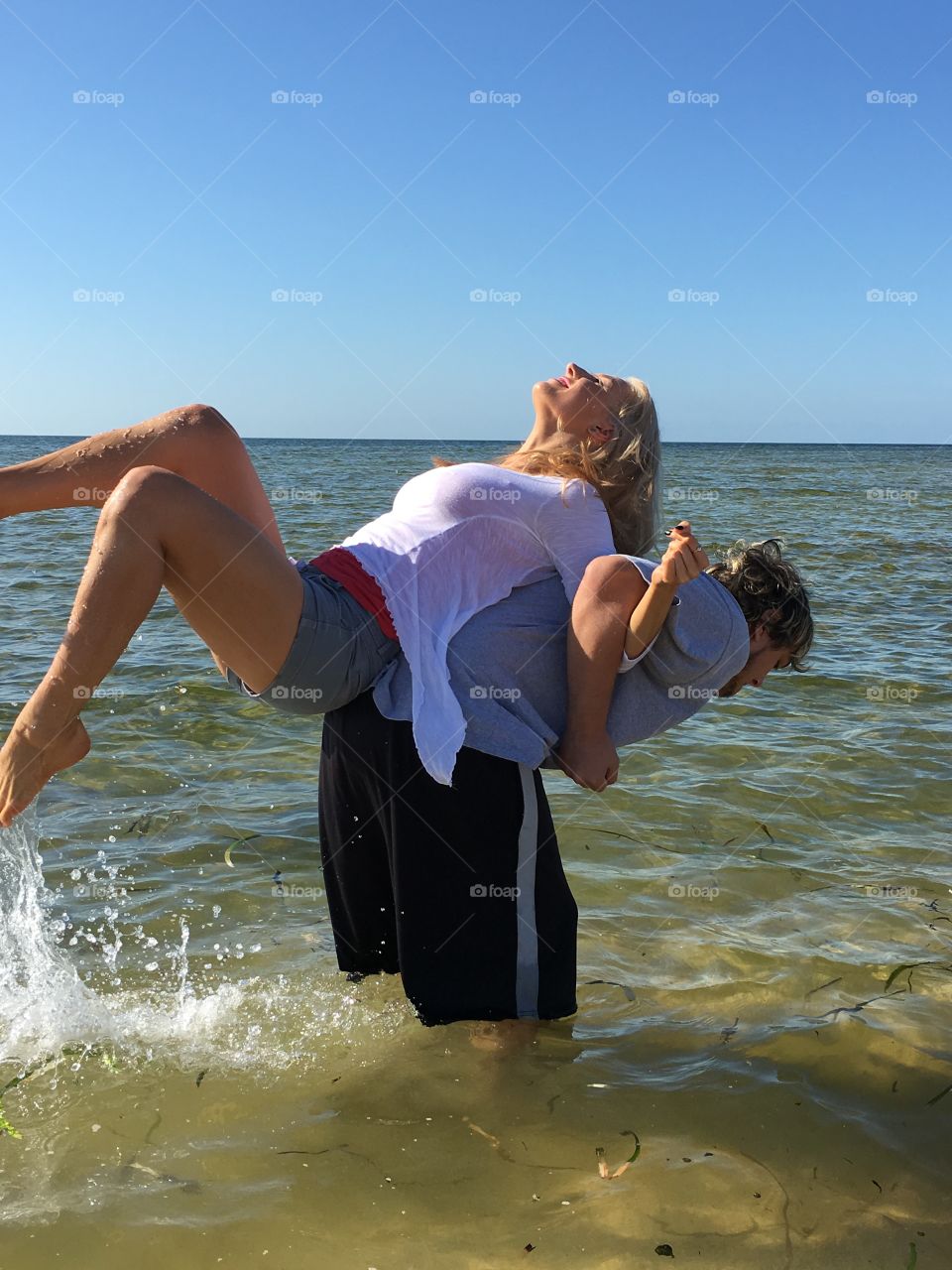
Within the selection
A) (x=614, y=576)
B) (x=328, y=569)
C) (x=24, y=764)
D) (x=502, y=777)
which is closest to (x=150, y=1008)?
(x=24, y=764)

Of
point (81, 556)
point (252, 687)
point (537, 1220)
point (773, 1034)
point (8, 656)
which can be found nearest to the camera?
point (537, 1220)

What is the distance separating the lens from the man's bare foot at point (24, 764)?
100 inches

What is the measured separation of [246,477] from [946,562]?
12623 mm

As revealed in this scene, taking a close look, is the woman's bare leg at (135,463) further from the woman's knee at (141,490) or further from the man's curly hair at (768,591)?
the man's curly hair at (768,591)

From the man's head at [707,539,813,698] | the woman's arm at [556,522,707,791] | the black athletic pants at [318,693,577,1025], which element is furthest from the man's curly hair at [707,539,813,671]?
the black athletic pants at [318,693,577,1025]

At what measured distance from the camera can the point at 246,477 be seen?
3.04 metres


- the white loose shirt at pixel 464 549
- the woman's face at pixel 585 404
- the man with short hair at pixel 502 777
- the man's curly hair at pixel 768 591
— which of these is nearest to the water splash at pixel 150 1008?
the man with short hair at pixel 502 777

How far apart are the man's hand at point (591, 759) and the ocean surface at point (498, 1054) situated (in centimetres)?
87

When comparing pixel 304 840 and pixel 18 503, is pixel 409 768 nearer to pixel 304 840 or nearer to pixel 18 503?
pixel 18 503

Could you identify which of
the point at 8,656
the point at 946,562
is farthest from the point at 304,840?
the point at 946,562

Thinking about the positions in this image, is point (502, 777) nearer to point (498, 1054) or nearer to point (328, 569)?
point (328, 569)

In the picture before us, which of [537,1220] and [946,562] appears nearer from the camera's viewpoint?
[537,1220]

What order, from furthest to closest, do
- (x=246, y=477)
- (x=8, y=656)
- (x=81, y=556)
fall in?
(x=81, y=556) → (x=8, y=656) → (x=246, y=477)

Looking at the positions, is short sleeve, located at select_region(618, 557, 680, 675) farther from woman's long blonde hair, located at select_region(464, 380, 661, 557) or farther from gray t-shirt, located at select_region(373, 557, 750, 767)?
woman's long blonde hair, located at select_region(464, 380, 661, 557)
